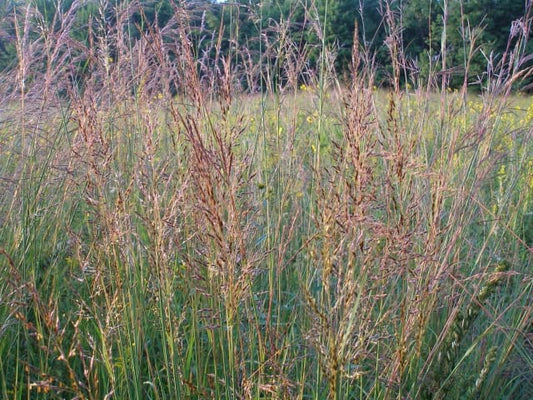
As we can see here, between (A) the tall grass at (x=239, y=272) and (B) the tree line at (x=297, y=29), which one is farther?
(B) the tree line at (x=297, y=29)

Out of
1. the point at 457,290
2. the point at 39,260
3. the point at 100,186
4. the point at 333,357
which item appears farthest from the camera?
the point at 39,260

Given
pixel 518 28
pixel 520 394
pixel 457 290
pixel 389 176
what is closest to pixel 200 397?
pixel 389 176

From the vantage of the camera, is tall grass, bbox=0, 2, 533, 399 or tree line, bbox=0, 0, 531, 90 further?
tree line, bbox=0, 0, 531, 90

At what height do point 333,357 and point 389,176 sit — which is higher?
point 389,176

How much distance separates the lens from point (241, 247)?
1119mm

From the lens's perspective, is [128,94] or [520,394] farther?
[128,94]

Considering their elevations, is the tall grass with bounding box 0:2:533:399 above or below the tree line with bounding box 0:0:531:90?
below

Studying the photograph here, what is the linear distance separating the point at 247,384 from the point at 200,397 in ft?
0.93

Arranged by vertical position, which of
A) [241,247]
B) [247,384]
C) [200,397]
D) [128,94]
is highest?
[128,94]

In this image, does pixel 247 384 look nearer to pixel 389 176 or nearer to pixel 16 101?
pixel 389 176

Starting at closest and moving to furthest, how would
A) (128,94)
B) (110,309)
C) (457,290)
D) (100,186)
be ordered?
(110,309), (100,186), (457,290), (128,94)

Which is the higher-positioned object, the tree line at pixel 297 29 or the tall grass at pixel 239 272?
the tree line at pixel 297 29

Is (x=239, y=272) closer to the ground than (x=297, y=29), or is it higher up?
closer to the ground

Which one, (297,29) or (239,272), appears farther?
(297,29)
